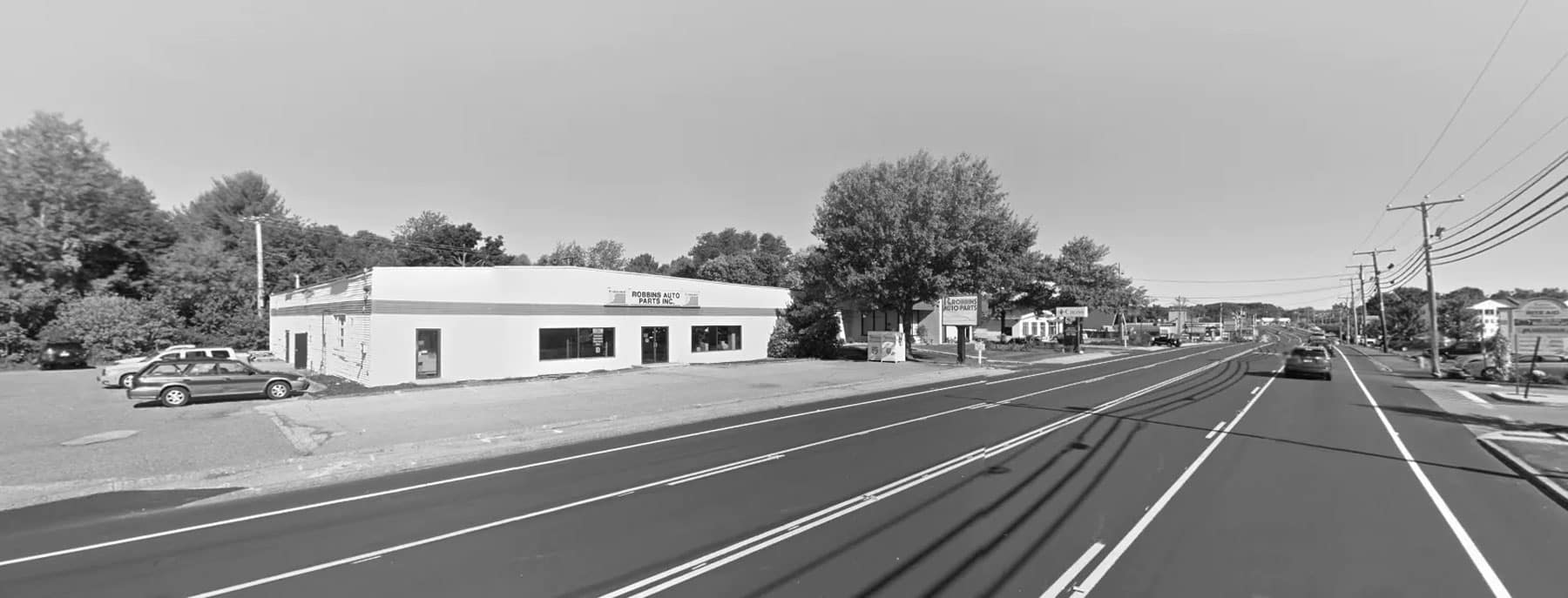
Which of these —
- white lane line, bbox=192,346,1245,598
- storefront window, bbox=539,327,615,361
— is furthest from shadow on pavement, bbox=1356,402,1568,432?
storefront window, bbox=539,327,615,361

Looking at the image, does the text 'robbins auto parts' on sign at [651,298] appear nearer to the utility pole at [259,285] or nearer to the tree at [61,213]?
the utility pole at [259,285]

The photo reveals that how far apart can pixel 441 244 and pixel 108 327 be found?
37908 millimetres

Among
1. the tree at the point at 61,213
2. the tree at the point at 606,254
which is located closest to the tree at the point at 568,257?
the tree at the point at 606,254

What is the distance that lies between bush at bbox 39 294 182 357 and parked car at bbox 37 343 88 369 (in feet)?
7.53

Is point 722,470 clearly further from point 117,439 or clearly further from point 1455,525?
point 117,439

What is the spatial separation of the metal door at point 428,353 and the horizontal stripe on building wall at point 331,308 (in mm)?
1951

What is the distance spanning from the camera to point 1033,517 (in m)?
6.67

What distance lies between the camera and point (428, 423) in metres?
13.8

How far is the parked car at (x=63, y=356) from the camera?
1192 inches

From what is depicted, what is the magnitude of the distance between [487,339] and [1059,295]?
45959 mm

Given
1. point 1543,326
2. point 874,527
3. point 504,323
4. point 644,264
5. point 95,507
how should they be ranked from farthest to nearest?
point 644,264 < point 504,323 < point 1543,326 < point 95,507 < point 874,527

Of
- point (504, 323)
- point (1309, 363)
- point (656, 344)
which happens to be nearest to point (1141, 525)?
point (504, 323)

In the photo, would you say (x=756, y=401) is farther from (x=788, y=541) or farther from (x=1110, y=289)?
(x=1110, y=289)

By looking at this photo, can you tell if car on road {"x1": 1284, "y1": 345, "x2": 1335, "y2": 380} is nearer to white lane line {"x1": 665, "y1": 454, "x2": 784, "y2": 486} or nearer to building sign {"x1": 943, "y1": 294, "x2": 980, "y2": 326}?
building sign {"x1": 943, "y1": 294, "x2": 980, "y2": 326}
